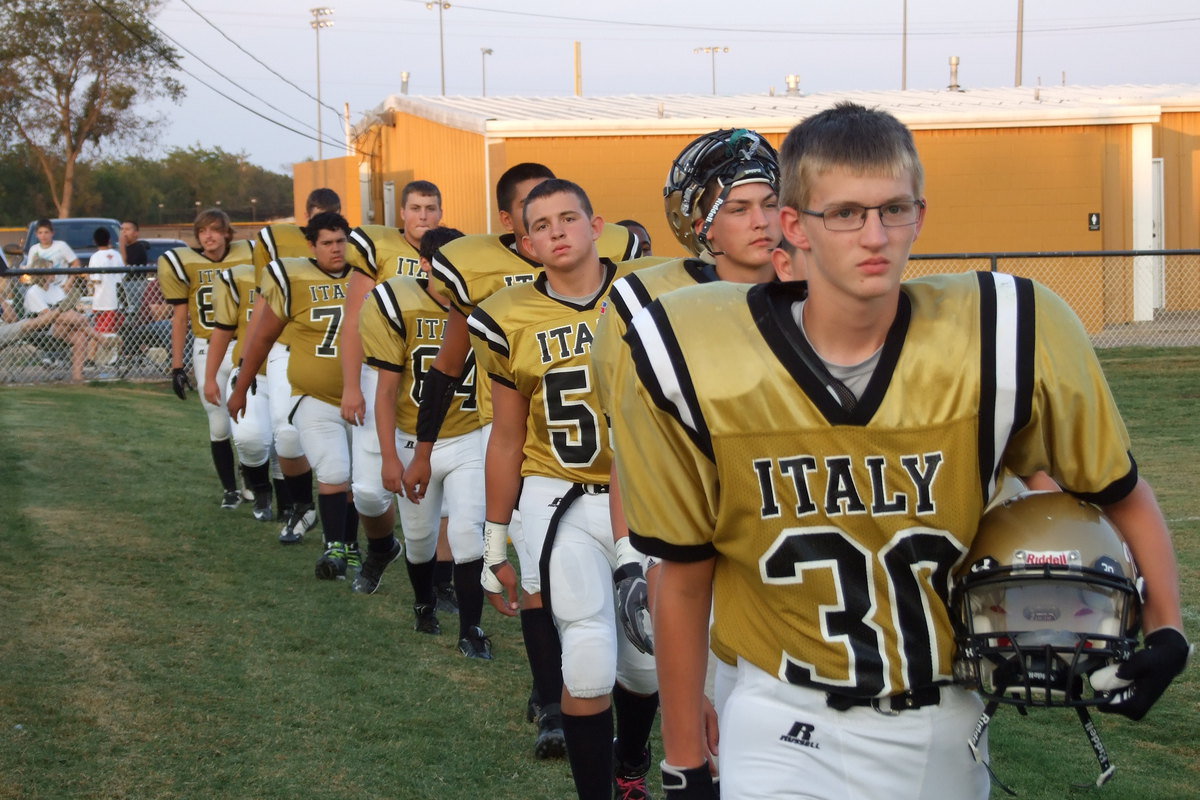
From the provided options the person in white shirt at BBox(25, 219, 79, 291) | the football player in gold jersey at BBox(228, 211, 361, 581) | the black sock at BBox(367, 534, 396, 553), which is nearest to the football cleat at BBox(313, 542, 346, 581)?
the football player in gold jersey at BBox(228, 211, 361, 581)

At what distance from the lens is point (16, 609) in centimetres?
693

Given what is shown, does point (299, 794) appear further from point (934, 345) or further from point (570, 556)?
point (934, 345)

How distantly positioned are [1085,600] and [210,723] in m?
3.95

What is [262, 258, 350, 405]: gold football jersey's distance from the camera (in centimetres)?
838

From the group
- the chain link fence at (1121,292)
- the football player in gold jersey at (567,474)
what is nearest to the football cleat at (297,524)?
the football player in gold jersey at (567,474)

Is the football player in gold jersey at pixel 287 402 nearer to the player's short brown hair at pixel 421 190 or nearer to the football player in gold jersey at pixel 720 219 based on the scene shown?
the player's short brown hair at pixel 421 190

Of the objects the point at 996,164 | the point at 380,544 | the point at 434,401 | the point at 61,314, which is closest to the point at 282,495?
the point at 380,544

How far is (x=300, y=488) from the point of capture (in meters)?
9.41

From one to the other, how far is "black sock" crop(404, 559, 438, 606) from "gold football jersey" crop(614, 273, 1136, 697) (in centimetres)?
469

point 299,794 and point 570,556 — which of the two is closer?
point 570,556

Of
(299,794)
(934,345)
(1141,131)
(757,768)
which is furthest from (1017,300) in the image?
(1141,131)

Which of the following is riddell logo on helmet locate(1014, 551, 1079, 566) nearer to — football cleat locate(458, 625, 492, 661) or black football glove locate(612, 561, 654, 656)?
black football glove locate(612, 561, 654, 656)

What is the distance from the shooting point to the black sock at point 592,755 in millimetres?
4195

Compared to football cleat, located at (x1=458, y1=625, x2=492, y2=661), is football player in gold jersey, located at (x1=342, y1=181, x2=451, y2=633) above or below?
above
